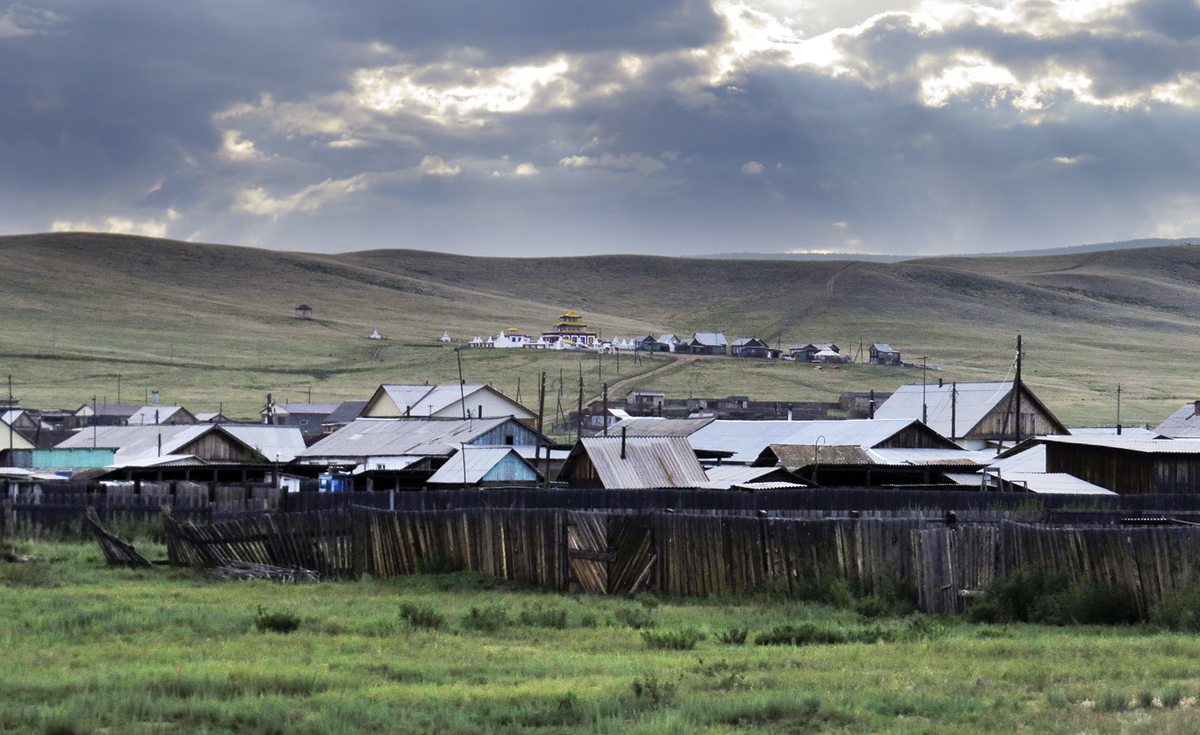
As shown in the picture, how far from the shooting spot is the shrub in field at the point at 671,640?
14.3 metres

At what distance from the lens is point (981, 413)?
63.8 meters

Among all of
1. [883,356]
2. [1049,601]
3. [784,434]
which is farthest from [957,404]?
[883,356]

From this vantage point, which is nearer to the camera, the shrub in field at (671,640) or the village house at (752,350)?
the shrub in field at (671,640)

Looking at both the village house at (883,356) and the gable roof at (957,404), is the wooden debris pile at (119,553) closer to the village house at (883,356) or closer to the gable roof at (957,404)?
the gable roof at (957,404)

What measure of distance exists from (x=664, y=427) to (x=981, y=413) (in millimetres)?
15981

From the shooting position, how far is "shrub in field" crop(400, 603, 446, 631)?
15.8 metres

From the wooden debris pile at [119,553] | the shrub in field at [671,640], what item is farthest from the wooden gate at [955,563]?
the wooden debris pile at [119,553]

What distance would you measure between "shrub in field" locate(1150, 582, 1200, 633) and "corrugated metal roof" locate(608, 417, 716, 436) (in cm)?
4163

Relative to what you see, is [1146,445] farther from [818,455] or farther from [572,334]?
[572,334]

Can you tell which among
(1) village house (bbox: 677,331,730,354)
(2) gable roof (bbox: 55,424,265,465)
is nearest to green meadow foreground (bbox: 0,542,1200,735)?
(2) gable roof (bbox: 55,424,265,465)

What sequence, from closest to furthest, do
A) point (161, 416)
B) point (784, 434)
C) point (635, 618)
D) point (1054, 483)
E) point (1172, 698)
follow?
point (1172, 698) < point (635, 618) < point (1054, 483) < point (784, 434) < point (161, 416)

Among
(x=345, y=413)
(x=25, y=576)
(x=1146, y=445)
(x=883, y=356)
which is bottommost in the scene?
(x=25, y=576)

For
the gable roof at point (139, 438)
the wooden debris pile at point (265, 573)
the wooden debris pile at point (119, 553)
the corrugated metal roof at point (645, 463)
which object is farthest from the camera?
the gable roof at point (139, 438)

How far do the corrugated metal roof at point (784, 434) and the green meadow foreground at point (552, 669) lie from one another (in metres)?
32.6
